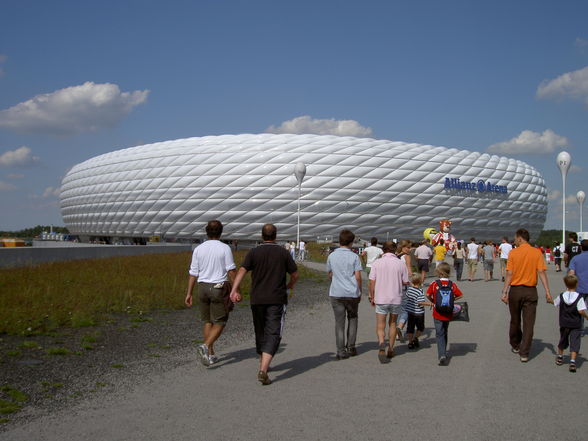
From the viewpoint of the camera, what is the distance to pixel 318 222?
46.7 meters

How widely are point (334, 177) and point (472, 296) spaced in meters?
33.9

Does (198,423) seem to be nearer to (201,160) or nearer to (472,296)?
(472,296)

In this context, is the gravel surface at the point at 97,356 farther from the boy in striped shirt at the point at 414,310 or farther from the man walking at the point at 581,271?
the man walking at the point at 581,271

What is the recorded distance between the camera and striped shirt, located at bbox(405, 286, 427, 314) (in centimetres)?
702

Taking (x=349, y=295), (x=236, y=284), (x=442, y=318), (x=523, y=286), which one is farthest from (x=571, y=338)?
(x=236, y=284)

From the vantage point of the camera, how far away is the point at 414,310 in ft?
23.0

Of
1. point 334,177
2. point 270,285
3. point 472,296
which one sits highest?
point 334,177

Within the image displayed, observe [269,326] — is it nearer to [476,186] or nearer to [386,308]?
[386,308]

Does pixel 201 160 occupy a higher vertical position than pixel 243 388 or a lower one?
higher

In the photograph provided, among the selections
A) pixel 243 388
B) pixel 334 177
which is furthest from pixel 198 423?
pixel 334 177

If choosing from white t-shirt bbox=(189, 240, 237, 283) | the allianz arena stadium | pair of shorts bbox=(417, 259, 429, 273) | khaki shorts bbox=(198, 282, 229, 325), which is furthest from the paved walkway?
the allianz arena stadium

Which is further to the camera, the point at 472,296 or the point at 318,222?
the point at 318,222

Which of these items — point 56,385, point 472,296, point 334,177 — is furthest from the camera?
point 334,177

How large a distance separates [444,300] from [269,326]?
1.94 metres
